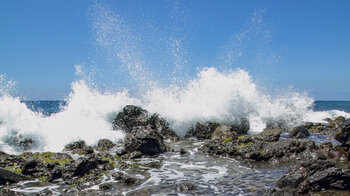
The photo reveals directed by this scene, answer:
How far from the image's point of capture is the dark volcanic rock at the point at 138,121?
16266mm

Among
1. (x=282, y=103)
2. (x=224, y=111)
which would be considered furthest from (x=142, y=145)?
(x=282, y=103)

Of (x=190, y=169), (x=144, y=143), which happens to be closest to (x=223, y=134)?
(x=144, y=143)

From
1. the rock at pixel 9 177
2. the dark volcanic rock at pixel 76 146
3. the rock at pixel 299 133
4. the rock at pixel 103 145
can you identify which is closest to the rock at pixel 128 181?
the rock at pixel 9 177

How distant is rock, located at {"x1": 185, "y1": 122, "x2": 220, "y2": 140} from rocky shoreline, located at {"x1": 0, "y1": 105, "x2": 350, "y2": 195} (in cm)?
118

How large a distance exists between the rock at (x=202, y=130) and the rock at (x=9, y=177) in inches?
387

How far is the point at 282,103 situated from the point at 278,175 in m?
17.0

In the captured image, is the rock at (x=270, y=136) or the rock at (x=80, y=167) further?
the rock at (x=270, y=136)

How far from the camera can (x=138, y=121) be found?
16266 millimetres

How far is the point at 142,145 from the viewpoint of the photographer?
10.8 meters

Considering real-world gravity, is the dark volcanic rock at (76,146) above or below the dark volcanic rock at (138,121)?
below

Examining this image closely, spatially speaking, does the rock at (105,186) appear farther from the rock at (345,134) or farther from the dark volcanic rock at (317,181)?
the rock at (345,134)

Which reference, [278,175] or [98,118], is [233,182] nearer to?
[278,175]

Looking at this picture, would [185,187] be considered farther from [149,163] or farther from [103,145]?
[103,145]

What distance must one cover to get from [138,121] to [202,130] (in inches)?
155
